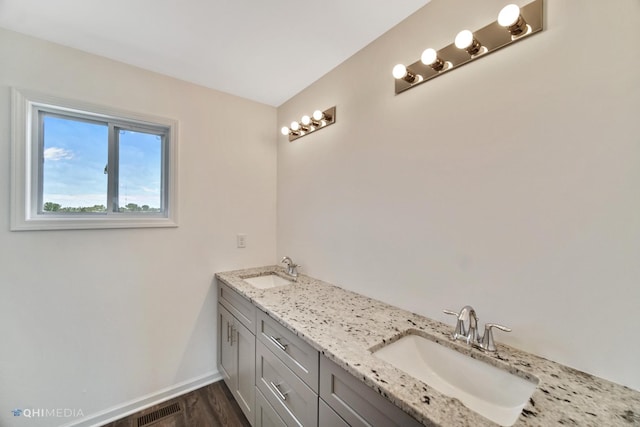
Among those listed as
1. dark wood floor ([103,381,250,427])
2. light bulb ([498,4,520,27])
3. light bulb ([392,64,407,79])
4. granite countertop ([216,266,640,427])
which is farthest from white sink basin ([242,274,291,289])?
light bulb ([498,4,520,27])

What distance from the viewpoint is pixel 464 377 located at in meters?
0.96

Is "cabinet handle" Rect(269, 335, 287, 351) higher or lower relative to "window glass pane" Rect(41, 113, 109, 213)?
lower

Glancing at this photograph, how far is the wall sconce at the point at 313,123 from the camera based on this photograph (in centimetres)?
181

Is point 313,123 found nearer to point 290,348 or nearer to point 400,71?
point 400,71

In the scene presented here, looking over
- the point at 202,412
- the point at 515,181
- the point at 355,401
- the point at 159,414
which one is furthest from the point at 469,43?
the point at 159,414

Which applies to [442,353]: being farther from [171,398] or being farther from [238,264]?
[171,398]

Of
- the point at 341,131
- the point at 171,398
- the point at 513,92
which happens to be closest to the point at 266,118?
the point at 341,131

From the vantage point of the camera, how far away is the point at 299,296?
61.3 inches

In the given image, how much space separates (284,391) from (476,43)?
1821 millimetres

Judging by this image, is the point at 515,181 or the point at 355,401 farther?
the point at 515,181

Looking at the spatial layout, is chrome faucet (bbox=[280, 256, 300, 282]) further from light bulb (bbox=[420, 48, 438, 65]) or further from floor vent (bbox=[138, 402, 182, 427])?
light bulb (bbox=[420, 48, 438, 65])

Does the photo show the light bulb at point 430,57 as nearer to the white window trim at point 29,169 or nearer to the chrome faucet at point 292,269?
the chrome faucet at point 292,269

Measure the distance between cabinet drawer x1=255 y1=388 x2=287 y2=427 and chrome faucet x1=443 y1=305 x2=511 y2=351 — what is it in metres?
0.95

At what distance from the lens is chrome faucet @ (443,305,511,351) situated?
37.4 inches
